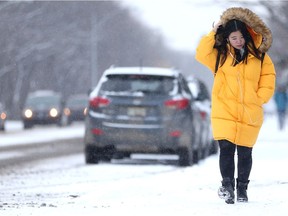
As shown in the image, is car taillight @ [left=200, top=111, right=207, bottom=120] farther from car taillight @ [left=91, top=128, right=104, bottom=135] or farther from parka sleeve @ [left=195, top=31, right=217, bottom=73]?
parka sleeve @ [left=195, top=31, right=217, bottom=73]

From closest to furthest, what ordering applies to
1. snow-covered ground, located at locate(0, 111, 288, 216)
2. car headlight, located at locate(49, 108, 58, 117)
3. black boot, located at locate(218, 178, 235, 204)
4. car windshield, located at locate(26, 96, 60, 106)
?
snow-covered ground, located at locate(0, 111, 288, 216) < black boot, located at locate(218, 178, 235, 204) < car headlight, located at locate(49, 108, 58, 117) < car windshield, located at locate(26, 96, 60, 106)

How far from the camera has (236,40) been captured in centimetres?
923

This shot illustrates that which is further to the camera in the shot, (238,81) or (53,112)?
(53,112)

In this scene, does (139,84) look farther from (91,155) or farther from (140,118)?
(91,155)

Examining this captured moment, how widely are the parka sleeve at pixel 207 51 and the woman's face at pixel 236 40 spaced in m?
0.17

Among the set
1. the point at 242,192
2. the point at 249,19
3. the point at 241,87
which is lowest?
the point at 242,192

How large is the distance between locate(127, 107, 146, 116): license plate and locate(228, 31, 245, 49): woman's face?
7.37 metres

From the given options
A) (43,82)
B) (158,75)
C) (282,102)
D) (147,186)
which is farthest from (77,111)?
(147,186)

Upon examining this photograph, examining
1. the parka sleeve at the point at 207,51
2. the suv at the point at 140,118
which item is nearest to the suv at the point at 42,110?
the suv at the point at 140,118

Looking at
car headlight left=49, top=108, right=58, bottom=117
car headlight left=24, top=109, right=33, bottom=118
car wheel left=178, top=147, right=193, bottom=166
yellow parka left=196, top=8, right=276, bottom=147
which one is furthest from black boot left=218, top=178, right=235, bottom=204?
car headlight left=49, top=108, right=58, bottom=117

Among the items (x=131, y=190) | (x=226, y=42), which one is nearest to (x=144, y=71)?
(x=131, y=190)

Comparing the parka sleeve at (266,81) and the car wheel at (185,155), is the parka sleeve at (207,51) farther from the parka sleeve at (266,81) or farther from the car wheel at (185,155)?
the car wheel at (185,155)

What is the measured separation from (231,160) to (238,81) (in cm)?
69

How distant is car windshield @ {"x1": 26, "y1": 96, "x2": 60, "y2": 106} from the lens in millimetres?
47350
